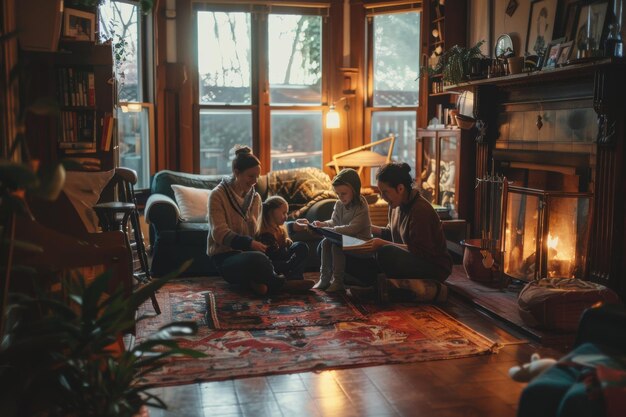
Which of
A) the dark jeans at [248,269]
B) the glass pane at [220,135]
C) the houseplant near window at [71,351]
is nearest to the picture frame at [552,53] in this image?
the dark jeans at [248,269]

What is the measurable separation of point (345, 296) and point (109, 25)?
3.41 m

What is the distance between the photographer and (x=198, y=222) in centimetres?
589

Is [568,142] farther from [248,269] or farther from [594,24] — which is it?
[248,269]

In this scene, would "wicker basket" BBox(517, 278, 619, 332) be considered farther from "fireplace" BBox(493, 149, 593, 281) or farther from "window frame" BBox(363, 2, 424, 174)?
"window frame" BBox(363, 2, 424, 174)

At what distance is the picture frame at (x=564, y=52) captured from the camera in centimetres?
457

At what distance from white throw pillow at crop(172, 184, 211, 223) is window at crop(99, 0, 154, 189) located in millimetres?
817

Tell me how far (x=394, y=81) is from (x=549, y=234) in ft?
9.94

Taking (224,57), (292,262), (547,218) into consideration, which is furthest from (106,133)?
(547,218)

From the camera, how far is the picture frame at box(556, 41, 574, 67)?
180 inches

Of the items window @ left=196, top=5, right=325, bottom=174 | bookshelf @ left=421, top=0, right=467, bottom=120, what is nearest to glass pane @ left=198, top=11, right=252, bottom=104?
window @ left=196, top=5, right=325, bottom=174

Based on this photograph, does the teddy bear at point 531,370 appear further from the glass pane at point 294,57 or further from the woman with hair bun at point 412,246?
the glass pane at point 294,57

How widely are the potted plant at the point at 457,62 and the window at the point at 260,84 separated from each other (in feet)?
5.69

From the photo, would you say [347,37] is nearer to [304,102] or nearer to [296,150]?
[304,102]

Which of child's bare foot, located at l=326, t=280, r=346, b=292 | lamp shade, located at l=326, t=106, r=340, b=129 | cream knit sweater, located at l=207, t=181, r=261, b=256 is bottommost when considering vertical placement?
child's bare foot, located at l=326, t=280, r=346, b=292
